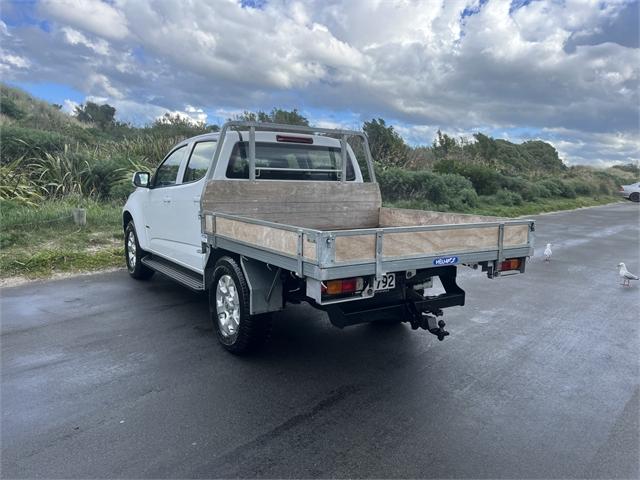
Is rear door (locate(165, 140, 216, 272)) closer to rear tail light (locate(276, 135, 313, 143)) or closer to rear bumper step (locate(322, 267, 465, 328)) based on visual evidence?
rear tail light (locate(276, 135, 313, 143))

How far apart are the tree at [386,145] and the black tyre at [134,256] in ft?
52.3

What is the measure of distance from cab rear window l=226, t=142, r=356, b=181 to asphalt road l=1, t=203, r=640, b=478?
1.70 meters

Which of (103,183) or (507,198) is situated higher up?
(103,183)

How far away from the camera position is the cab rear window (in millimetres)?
5461

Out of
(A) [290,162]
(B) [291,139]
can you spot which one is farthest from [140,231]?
(B) [291,139]

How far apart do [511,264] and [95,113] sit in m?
36.4

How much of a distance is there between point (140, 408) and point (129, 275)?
15.0 ft

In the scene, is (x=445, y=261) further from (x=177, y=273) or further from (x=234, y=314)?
(x=177, y=273)

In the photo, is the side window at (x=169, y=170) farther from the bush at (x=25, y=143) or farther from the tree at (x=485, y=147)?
the tree at (x=485, y=147)

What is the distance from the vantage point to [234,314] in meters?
4.57

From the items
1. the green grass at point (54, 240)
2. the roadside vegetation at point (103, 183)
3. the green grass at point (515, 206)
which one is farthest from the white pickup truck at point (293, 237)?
the green grass at point (515, 206)

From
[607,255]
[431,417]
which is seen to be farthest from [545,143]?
[431,417]

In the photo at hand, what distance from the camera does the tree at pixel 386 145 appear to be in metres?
23.0

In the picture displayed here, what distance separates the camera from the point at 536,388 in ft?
13.5
